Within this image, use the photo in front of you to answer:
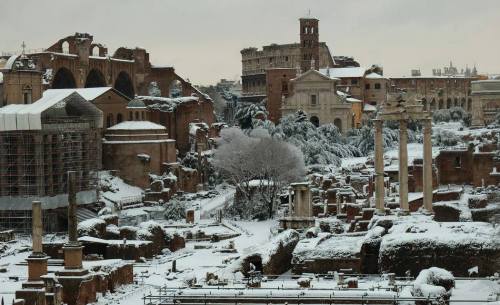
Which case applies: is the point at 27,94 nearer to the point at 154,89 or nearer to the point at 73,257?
the point at 73,257

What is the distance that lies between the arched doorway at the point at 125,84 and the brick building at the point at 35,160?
101 ft

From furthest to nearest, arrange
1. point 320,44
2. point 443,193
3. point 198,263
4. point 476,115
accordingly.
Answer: point 320,44, point 476,115, point 443,193, point 198,263

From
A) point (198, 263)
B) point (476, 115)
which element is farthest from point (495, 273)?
point (476, 115)

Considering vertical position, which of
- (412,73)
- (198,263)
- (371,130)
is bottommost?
(198,263)

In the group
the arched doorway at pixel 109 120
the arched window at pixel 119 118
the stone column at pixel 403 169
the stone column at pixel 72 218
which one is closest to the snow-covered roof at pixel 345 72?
the arched window at pixel 119 118

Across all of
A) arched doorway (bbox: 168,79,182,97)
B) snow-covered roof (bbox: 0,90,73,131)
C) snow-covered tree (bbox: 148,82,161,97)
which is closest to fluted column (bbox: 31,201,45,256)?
snow-covered roof (bbox: 0,90,73,131)

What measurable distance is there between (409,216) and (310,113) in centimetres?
5818

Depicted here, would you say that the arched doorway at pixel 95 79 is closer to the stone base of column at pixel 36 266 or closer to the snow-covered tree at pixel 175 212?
the snow-covered tree at pixel 175 212

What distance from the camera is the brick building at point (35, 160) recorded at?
5934cm

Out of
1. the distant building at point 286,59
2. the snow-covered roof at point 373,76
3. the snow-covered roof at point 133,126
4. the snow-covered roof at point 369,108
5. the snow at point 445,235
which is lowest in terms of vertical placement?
the snow at point 445,235

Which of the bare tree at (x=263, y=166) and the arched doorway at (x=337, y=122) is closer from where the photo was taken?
the bare tree at (x=263, y=166)

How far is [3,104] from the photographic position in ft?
209

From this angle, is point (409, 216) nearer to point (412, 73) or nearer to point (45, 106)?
point (45, 106)

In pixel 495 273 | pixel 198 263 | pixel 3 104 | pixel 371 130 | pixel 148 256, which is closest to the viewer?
pixel 495 273
